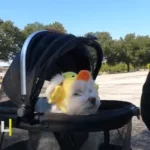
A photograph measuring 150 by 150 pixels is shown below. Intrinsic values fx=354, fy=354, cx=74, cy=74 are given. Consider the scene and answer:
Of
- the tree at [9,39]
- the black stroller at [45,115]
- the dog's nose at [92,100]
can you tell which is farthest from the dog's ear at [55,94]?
the tree at [9,39]

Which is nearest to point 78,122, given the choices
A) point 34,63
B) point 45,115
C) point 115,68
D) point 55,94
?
point 45,115

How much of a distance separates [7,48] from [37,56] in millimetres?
29771

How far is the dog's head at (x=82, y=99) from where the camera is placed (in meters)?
2.53

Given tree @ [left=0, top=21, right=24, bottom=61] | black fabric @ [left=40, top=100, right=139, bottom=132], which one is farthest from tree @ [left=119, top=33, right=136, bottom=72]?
black fabric @ [left=40, top=100, right=139, bottom=132]

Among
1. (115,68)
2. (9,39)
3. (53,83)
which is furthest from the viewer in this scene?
(115,68)

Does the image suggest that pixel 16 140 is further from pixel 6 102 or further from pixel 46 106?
pixel 6 102

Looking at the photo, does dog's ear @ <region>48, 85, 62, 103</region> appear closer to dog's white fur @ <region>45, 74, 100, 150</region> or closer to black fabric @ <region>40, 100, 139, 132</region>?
dog's white fur @ <region>45, 74, 100, 150</region>

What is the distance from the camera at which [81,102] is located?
255 cm

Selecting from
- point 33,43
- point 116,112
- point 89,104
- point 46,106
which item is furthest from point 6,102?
point 116,112

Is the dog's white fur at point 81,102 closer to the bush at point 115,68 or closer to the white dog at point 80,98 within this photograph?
the white dog at point 80,98

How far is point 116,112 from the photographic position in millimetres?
2475

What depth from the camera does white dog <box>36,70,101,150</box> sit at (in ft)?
8.26

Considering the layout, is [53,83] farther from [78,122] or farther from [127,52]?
[127,52]

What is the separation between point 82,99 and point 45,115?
333 mm
